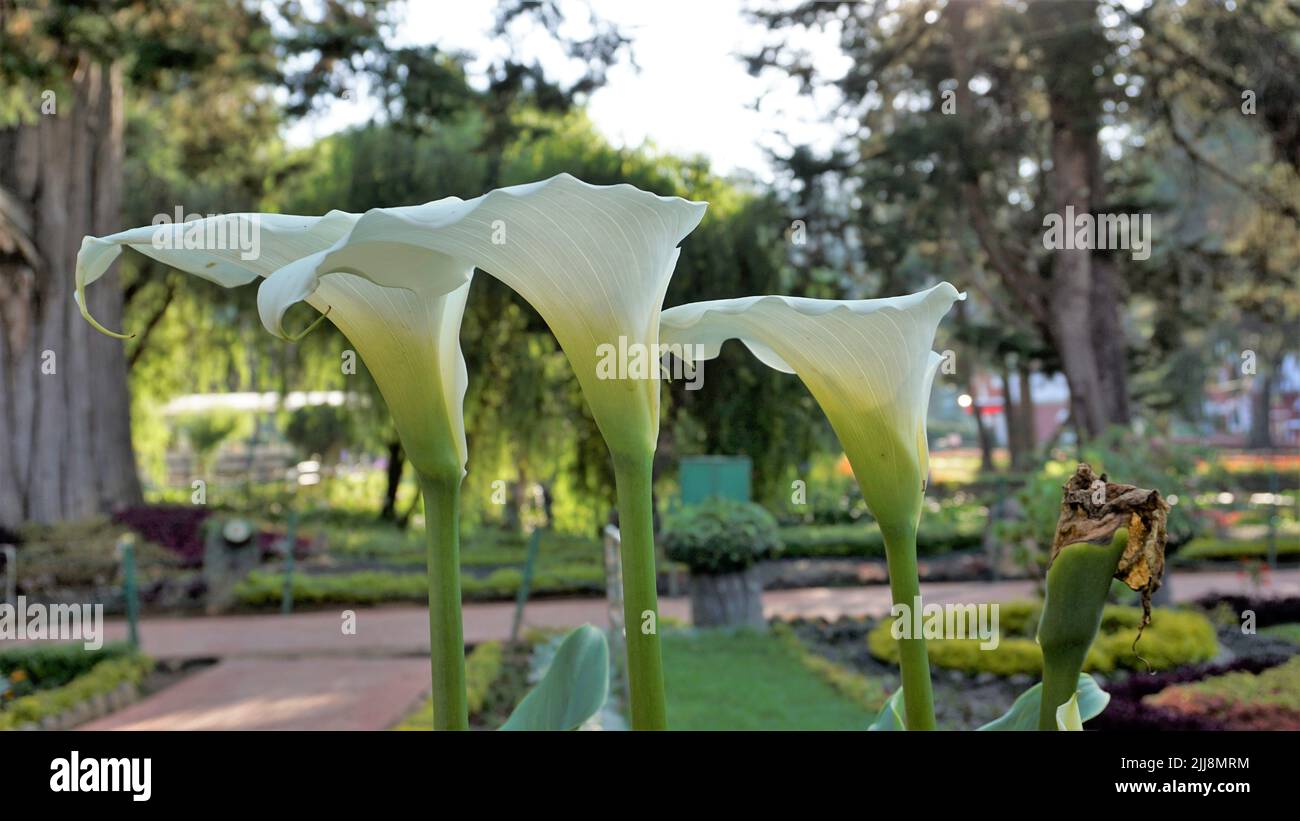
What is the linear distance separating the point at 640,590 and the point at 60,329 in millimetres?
12493

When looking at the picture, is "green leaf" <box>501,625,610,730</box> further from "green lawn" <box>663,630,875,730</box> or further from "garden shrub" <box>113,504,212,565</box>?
"garden shrub" <box>113,504,212,565</box>

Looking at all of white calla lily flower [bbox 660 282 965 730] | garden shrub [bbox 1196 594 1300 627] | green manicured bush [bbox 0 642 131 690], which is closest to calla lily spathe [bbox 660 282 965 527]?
white calla lily flower [bbox 660 282 965 730]

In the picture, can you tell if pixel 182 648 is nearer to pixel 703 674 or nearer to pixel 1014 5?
pixel 703 674

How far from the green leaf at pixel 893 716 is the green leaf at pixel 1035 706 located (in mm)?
60

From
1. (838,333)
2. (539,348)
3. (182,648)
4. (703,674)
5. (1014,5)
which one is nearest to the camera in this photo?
(838,333)

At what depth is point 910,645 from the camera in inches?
27.7

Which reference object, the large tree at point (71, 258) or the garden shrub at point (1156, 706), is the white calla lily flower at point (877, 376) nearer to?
the garden shrub at point (1156, 706)

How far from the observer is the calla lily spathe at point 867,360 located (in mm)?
678

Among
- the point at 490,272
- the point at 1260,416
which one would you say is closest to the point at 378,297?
the point at 490,272

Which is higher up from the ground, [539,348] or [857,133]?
[857,133]

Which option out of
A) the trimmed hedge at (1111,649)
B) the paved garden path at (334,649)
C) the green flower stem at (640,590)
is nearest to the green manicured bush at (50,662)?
the paved garden path at (334,649)

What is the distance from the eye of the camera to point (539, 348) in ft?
40.5
